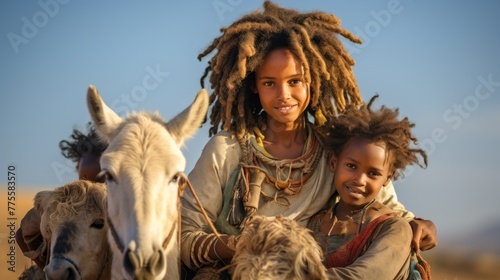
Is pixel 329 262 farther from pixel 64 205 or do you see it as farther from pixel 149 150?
pixel 64 205

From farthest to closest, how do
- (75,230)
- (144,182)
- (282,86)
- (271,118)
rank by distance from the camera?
(271,118) → (282,86) → (75,230) → (144,182)

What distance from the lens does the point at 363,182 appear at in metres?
4.98

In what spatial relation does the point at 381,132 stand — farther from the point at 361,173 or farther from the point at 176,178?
the point at 176,178

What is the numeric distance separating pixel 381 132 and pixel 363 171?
37cm

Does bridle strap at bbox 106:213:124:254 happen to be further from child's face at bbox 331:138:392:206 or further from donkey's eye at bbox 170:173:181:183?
child's face at bbox 331:138:392:206

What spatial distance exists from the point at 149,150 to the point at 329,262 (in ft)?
5.43

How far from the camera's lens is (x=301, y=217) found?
5371 millimetres

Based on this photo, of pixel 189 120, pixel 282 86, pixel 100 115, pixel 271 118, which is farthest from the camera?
pixel 271 118

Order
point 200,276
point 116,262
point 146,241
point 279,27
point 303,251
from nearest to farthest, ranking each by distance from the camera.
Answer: point 146,241 → point 303,251 → point 116,262 → point 200,276 → point 279,27

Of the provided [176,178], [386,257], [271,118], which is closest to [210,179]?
[271,118]

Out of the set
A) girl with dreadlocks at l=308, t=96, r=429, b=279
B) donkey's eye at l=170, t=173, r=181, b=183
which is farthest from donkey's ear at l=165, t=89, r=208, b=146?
girl with dreadlocks at l=308, t=96, r=429, b=279

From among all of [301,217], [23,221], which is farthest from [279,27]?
[23,221]

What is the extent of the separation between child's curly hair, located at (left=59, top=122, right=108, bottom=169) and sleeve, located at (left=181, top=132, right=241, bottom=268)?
6.54 ft

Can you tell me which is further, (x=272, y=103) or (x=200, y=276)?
(x=272, y=103)
